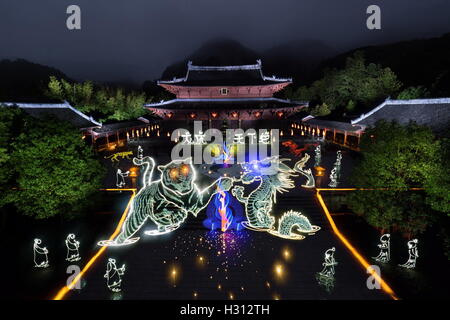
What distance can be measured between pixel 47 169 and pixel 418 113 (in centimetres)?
2558

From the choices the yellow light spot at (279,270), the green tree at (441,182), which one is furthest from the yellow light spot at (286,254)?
the green tree at (441,182)

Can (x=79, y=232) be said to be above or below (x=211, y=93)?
below

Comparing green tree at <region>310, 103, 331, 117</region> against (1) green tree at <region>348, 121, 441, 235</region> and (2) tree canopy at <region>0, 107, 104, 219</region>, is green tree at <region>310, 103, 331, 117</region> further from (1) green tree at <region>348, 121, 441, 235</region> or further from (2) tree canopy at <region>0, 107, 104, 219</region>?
(2) tree canopy at <region>0, 107, 104, 219</region>

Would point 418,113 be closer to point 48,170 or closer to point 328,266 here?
point 328,266

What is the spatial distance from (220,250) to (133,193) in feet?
25.4

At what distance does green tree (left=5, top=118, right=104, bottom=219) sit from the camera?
11633 millimetres

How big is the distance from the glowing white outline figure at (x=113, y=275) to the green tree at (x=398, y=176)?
1111 centimetres

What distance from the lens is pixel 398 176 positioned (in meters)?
11.9

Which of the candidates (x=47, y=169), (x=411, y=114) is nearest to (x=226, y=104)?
(x=411, y=114)

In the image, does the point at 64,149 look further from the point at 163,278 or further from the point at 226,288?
the point at 226,288

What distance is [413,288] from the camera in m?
9.36

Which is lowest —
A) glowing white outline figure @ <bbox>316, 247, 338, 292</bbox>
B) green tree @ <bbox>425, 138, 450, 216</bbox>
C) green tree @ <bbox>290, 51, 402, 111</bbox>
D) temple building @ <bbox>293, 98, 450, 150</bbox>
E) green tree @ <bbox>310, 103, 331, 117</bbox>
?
glowing white outline figure @ <bbox>316, 247, 338, 292</bbox>

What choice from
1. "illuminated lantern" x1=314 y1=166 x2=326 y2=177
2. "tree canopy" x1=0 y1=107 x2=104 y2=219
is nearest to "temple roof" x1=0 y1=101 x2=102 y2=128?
"tree canopy" x1=0 y1=107 x2=104 y2=219
